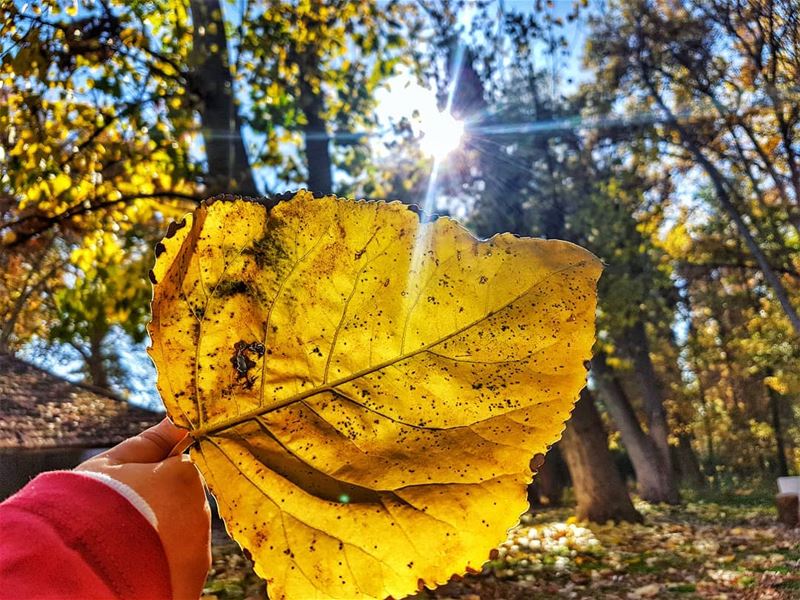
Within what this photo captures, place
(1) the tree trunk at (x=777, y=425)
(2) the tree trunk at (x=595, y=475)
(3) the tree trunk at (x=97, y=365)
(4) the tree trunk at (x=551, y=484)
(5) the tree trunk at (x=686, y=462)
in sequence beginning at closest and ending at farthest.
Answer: (2) the tree trunk at (x=595, y=475) < (3) the tree trunk at (x=97, y=365) < (4) the tree trunk at (x=551, y=484) < (1) the tree trunk at (x=777, y=425) < (5) the tree trunk at (x=686, y=462)

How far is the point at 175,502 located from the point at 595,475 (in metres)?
4.31

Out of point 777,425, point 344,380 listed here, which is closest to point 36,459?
point 344,380

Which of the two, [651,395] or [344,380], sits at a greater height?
[344,380]

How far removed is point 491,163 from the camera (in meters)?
5.27

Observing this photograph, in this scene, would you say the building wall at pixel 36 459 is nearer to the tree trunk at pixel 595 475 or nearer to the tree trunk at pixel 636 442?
the tree trunk at pixel 595 475

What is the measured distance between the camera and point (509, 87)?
211 inches

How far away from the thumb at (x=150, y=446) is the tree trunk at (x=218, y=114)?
203 centimetres

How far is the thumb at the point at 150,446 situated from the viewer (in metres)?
0.24

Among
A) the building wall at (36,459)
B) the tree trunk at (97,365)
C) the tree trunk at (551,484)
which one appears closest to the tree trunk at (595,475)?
the tree trunk at (551,484)

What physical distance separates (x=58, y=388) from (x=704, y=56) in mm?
3770

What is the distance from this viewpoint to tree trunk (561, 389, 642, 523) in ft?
13.1

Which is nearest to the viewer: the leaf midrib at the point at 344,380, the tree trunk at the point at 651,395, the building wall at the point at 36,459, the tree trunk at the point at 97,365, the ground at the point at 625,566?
the leaf midrib at the point at 344,380

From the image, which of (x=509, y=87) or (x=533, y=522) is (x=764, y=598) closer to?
(x=533, y=522)

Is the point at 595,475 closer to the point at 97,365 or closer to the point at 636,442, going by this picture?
the point at 636,442
